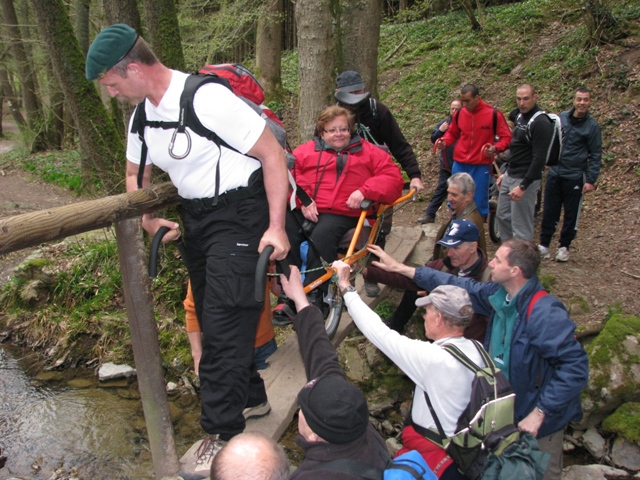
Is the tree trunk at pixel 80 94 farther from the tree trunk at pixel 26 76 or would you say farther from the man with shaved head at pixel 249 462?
the tree trunk at pixel 26 76

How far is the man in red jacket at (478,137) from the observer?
6680 mm

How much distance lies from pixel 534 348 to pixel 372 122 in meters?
3.03

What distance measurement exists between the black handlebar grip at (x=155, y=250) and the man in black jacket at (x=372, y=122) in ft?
8.59

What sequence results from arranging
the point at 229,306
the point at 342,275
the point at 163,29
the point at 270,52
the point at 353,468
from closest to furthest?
the point at 353,468 → the point at 229,306 → the point at 342,275 → the point at 163,29 → the point at 270,52

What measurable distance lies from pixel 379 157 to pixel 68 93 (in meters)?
4.36

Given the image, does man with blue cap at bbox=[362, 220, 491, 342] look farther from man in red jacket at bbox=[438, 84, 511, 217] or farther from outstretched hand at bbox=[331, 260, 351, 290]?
man in red jacket at bbox=[438, 84, 511, 217]

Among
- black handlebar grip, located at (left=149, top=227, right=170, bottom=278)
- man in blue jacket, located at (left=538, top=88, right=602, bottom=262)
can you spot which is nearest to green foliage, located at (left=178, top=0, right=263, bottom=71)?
man in blue jacket, located at (left=538, top=88, right=602, bottom=262)

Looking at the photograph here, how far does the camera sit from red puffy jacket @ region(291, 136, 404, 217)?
4.22 metres

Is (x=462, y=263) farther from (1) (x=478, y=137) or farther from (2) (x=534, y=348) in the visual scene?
(1) (x=478, y=137)

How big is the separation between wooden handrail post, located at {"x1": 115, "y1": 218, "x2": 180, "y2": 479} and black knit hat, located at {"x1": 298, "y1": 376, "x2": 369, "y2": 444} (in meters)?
1.34

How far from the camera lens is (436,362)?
8.80 feet

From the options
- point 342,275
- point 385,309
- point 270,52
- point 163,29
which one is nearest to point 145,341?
point 342,275

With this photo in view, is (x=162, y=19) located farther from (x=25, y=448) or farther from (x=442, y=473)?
(x=442, y=473)

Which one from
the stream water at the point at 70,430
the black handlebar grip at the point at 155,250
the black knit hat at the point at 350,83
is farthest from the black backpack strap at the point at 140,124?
the stream water at the point at 70,430
